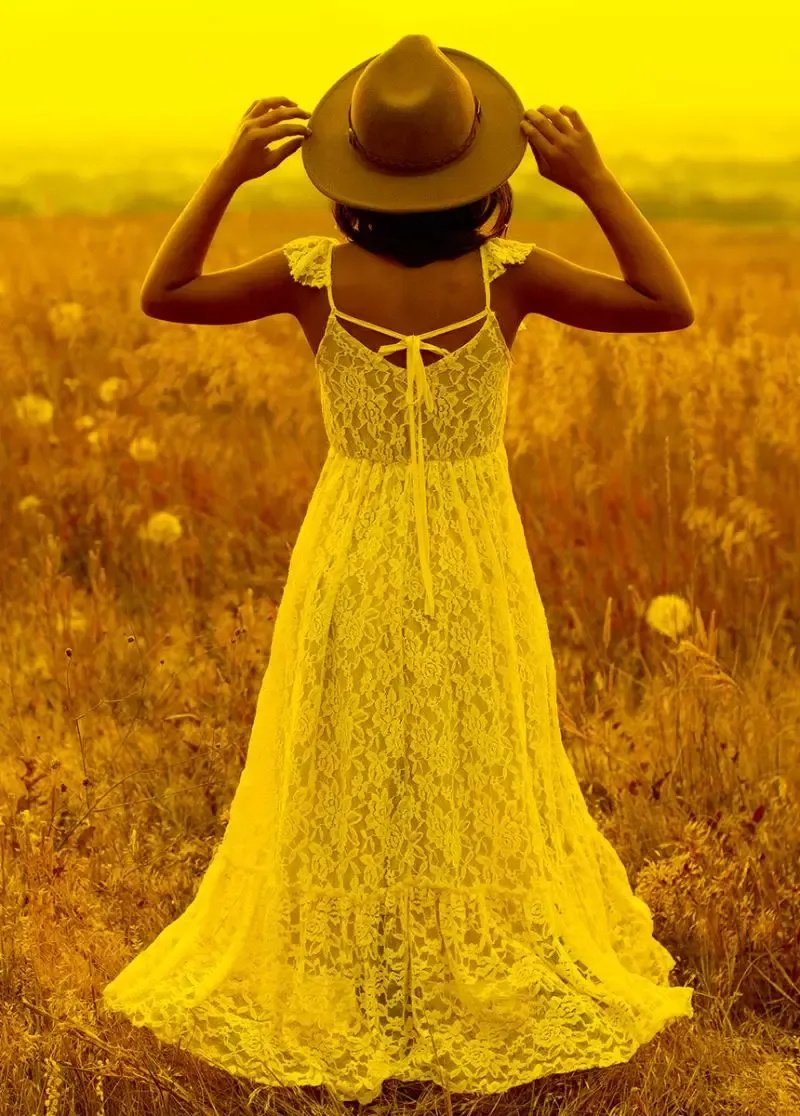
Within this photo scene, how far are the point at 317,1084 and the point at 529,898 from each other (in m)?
0.44

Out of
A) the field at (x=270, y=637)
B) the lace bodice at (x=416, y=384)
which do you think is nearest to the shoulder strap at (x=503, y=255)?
the lace bodice at (x=416, y=384)

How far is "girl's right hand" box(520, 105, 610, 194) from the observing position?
7.91ft

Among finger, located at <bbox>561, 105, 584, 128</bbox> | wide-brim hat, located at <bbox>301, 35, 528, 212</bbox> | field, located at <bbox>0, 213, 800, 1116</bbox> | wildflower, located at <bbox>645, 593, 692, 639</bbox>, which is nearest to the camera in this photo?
wide-brim hat, located at <bbox>301, 35, 528, 212</bbox>

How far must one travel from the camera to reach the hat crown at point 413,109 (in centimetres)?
234

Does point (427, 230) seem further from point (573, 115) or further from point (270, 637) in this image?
point (270, 637)

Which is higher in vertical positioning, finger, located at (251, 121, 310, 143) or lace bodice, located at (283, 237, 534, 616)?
finger, located at (251, 121, 310, 143)

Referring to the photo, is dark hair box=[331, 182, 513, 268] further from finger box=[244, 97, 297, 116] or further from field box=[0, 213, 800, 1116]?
field box=[0, 213, 800, 1116]

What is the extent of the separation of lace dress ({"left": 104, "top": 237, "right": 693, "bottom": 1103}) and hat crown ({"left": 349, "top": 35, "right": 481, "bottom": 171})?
172 millimetres

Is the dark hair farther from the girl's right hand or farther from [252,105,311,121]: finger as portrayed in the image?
[252,105,311,121]: finger

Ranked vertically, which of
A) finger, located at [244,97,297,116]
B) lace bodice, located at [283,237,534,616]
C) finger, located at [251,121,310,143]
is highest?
finger, located at [244,97,297,116]

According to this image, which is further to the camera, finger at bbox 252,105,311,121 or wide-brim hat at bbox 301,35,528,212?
finger at bbox 252,105,311,121

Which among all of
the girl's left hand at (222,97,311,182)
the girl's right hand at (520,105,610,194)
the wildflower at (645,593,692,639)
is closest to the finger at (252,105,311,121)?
the girl's left hand at (222,97,311,182)

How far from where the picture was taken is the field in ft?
8.96

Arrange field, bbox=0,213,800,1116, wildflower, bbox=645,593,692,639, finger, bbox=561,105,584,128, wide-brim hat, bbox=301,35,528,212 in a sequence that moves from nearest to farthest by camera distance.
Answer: wide-brim hat, bbox=301,35,528,212 < finger, bbox=561,105,584,128 < field, bbox=0,213,800,1116 < wildflower, bbox=645,593,692,639
